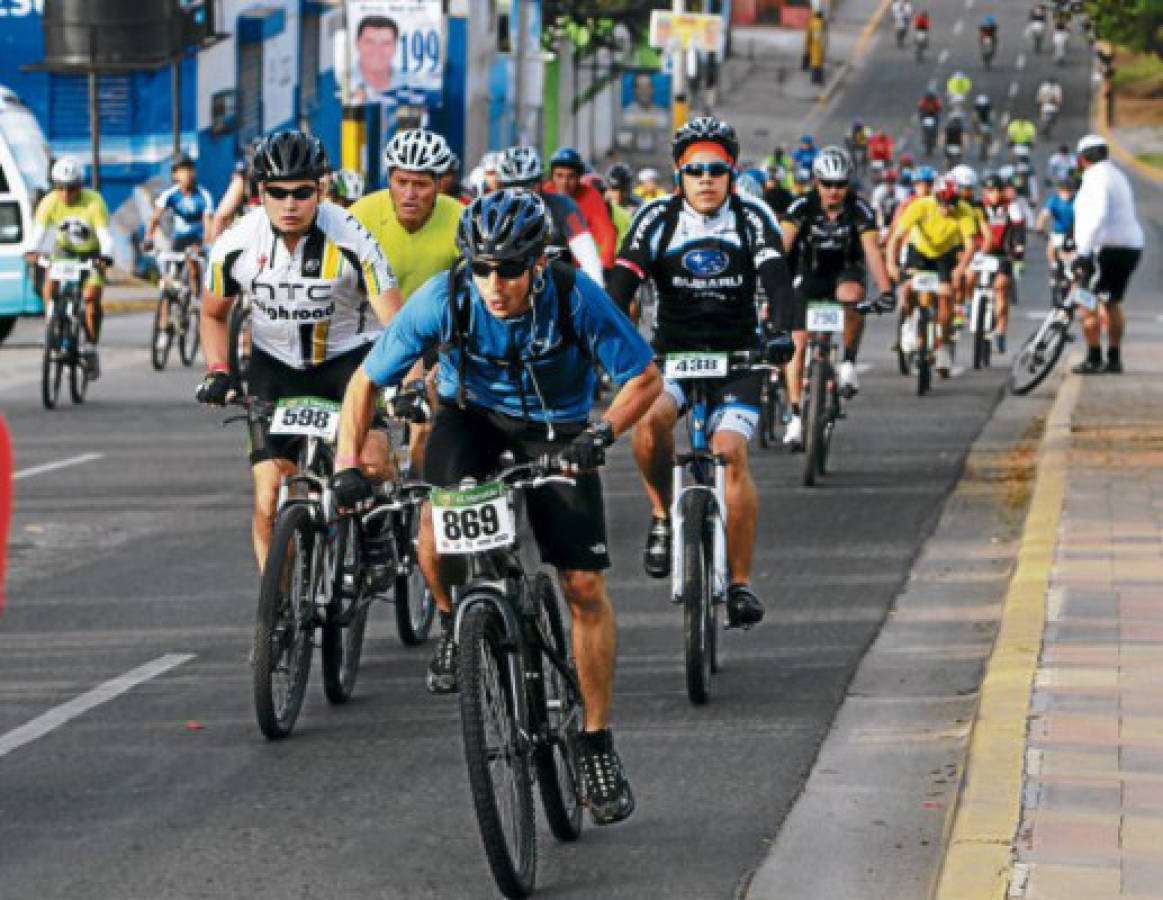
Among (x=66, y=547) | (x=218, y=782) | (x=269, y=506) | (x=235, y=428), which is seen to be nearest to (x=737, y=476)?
(x=269, y=506)

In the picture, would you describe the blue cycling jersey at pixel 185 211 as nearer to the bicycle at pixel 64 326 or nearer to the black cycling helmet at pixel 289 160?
the bicycle at pixel 64 326

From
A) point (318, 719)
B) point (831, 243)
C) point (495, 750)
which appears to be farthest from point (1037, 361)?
point (495, 750)

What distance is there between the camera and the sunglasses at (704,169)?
34.7ft

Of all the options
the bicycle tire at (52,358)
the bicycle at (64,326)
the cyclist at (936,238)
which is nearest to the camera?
the bicycle tire at (52,358)

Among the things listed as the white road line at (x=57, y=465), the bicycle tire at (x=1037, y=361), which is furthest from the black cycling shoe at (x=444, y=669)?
the bicycle tire at (x=1037, y=361)

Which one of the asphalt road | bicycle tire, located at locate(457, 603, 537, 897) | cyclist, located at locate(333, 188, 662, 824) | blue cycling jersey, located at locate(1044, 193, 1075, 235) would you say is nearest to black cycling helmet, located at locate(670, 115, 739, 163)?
the asphalt road

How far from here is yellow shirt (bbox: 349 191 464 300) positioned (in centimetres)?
1146

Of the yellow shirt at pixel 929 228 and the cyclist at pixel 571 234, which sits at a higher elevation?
the cyclist at pixel 571 234

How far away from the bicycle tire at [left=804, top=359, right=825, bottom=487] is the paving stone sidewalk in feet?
5.22

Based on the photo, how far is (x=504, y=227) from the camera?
22.6 ft

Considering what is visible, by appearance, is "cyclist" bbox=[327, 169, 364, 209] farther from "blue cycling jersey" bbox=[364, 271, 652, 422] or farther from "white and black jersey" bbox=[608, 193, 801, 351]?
"blue cycling jersey" bbox=[364, 271, 652, 422]

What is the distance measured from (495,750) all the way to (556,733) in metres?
0.42

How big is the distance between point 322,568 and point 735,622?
169 cm

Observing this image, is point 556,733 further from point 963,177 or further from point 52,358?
point 963,177
